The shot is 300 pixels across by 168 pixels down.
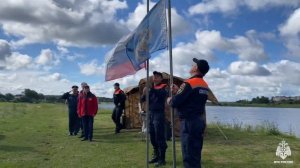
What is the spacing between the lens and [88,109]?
1579cm

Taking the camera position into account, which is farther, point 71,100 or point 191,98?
point 71,100

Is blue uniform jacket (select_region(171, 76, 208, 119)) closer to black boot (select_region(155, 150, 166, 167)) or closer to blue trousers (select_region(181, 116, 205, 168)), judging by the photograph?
blue trousers (select_region(181, 116, 205, 168))

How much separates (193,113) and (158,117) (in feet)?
10.2

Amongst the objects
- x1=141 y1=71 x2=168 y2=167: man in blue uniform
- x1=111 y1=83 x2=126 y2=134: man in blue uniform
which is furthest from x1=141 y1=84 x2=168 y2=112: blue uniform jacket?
x1=111 y1=83 x2=126 y2=134: man in blue uniform

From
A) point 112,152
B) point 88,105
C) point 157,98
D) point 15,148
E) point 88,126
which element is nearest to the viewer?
point 157,98

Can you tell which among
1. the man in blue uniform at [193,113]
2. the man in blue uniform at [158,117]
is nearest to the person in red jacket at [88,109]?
the man in blue uniform at [158,117]

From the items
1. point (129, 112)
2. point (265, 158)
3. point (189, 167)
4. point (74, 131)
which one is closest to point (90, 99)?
point (74, 131)

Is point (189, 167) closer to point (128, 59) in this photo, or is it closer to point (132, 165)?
point (128, 59)

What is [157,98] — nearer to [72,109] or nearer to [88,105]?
[88,105]

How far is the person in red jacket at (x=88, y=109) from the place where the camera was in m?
15.8

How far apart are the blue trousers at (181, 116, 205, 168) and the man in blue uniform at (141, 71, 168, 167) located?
9.74ft

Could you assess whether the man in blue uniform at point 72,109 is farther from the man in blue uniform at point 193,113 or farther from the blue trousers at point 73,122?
the man in blue uniform at point 193,113

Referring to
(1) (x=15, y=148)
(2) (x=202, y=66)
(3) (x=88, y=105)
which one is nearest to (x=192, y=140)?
(2) (x=202, y=66)

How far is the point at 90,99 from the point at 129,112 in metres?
5.02
